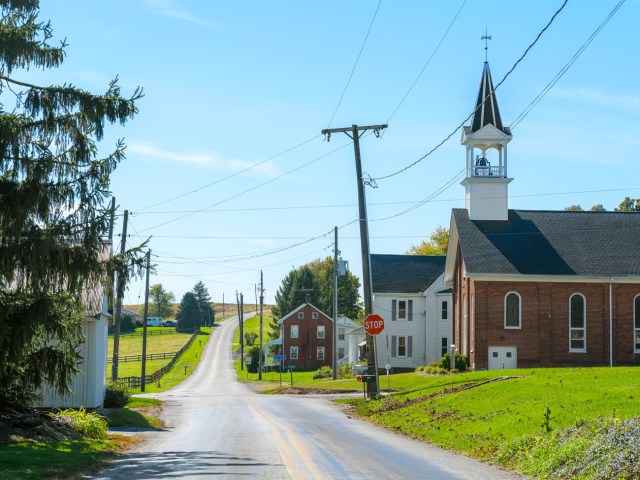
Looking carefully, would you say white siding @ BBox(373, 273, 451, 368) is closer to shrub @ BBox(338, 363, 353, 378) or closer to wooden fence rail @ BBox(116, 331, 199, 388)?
shrub @ BBox(338, 363, 353, 378)

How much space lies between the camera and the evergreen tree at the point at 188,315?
508 ft

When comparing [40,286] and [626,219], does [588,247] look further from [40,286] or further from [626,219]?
[40,286]

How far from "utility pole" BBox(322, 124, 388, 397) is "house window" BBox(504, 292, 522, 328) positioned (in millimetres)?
16976

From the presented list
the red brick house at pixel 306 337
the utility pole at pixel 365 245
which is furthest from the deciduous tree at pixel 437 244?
the utility pole at pixel 365 245

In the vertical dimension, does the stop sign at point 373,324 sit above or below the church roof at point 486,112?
below

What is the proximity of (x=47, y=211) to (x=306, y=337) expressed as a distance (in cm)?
8382

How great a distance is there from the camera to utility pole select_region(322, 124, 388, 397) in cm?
3177

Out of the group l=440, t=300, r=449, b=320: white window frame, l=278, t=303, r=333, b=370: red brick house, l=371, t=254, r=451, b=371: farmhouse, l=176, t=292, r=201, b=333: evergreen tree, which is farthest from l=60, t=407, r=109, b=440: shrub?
l=176, t=292, r=201, b=333: evergreen tree

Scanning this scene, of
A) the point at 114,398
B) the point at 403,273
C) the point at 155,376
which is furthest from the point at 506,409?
the point at 155,376

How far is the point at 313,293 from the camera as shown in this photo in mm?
115938

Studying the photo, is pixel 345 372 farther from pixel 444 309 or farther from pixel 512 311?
pixel 512 311

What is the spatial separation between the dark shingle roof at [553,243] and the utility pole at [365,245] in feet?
54.8

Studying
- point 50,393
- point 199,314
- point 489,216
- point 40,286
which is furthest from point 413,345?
point 199,314

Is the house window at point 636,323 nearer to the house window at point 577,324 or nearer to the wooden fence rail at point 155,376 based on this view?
the house window at point 577,324
